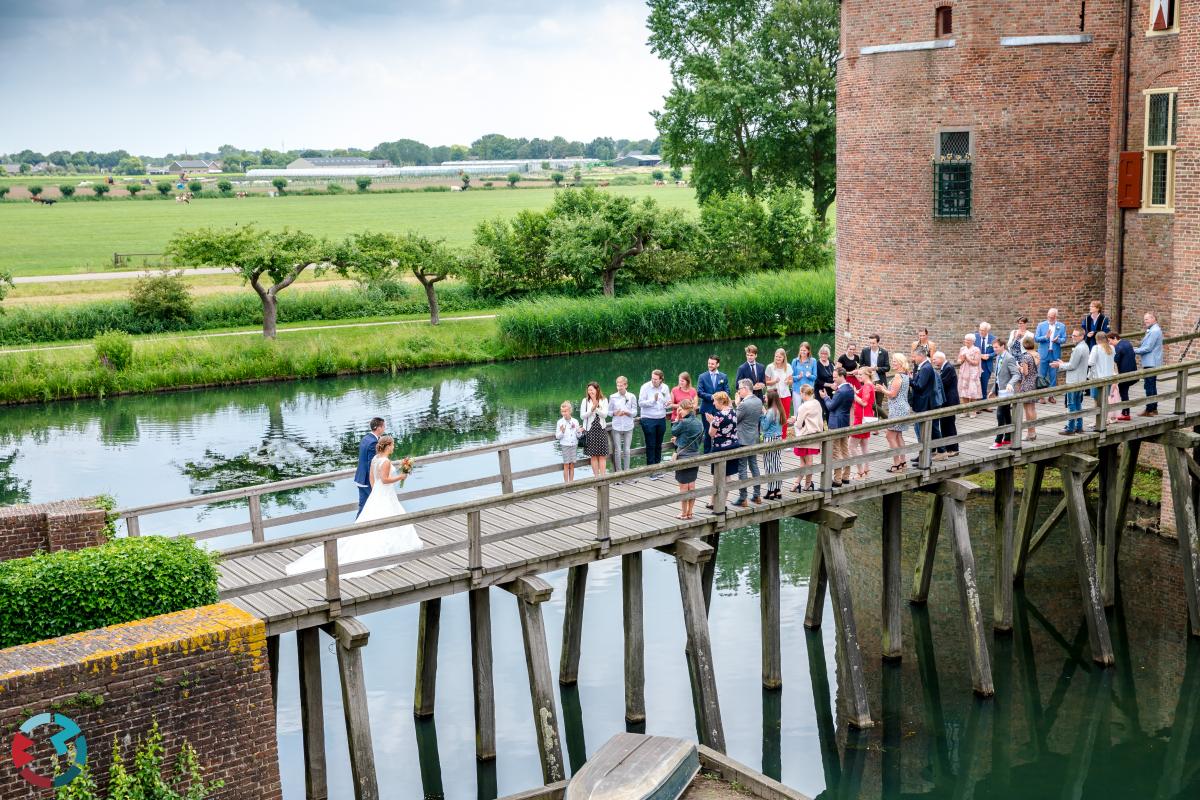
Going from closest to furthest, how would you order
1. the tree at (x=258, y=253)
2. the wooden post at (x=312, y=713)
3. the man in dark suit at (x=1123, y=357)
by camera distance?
the wooden post at (x=312, y=713)
the man in dark suit at (x=1123, y=357)
the tree at (x=258, y=253)

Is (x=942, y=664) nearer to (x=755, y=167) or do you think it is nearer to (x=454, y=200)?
(x=755, y=167)

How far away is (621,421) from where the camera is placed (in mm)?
18359

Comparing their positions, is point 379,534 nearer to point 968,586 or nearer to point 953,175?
point 968,586

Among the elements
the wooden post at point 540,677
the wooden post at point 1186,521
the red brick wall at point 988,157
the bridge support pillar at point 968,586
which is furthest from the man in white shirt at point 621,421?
the red brick wall at point 988,157

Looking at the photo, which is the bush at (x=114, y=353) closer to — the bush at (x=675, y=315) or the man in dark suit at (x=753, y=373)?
the bush at (x=675, y=315)

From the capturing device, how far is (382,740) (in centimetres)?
1747

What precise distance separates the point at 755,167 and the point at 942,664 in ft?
158

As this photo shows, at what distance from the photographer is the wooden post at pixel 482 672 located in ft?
52.3

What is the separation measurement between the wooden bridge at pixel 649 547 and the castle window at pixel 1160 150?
588 centimetres

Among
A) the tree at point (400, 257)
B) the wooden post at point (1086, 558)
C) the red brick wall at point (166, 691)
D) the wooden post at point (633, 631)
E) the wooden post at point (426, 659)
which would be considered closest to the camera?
the red brick wall at point (166, 691)

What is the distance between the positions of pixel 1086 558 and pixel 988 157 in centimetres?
1106

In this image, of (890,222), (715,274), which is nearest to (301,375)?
(715,274)

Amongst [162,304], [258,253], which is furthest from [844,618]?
[162,304]

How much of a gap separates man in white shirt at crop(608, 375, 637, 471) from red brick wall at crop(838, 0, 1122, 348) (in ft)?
41.1
